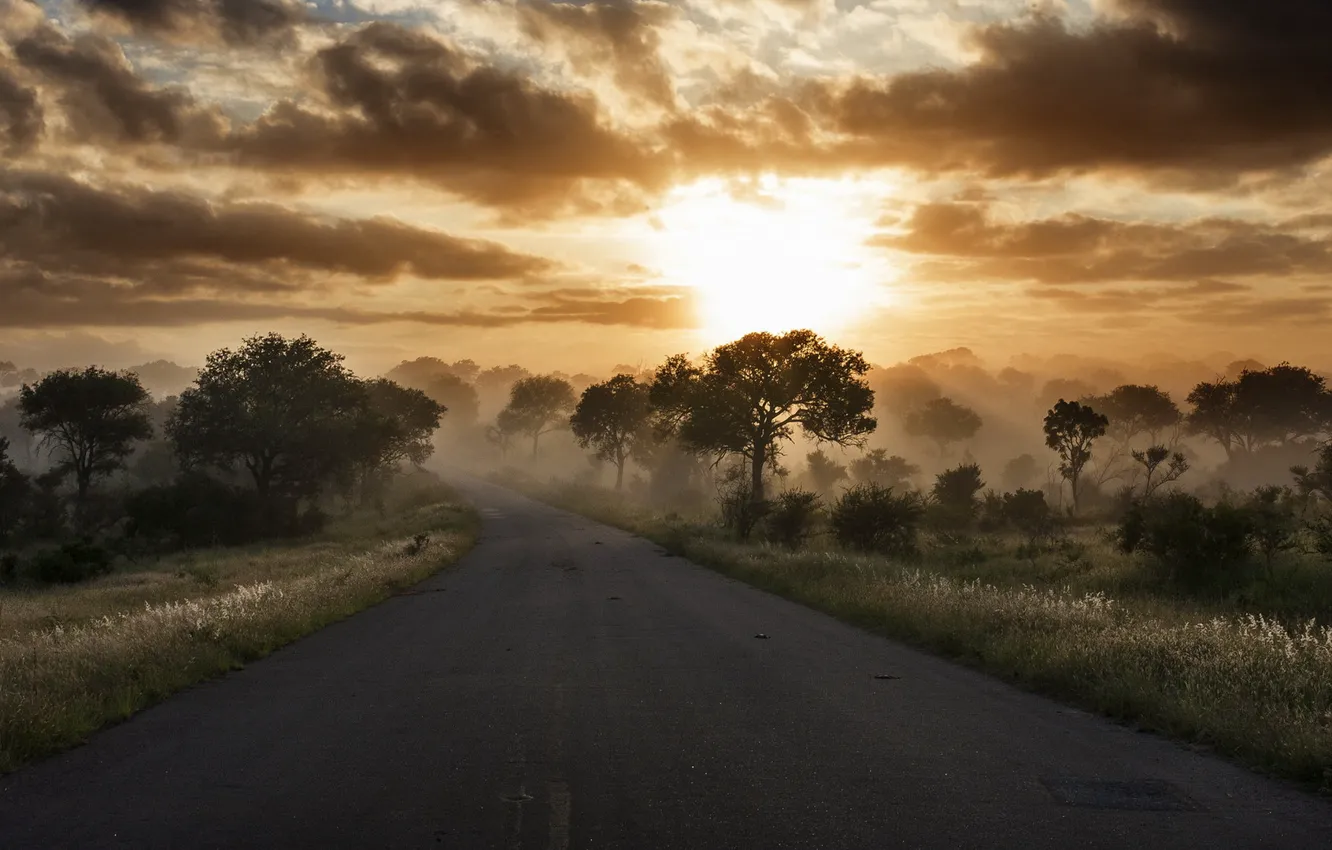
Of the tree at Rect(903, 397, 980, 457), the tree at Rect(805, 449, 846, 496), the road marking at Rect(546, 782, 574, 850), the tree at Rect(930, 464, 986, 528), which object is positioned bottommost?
the tree at Rect(805, 449, 846, 496)

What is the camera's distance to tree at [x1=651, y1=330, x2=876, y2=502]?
53750 mm

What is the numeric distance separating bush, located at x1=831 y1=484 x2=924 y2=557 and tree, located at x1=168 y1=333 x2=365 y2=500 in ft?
105

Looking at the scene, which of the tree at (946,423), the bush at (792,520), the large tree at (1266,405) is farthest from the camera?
the tree at (946,423)

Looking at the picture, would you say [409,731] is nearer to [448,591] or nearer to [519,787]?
[519,787]

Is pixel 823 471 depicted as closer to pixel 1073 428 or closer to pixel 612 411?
pixel 612 411

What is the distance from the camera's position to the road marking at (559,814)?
5.79m

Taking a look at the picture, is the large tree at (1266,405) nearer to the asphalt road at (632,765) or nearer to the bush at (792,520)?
the bush at (792,520)

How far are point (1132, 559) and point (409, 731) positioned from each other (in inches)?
913

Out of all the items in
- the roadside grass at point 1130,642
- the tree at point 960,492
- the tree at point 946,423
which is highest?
the tree at point 946,423

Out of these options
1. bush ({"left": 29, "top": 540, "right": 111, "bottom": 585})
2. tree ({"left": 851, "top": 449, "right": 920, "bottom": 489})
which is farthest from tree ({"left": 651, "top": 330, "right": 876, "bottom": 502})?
tree ({"left": 851, "top": 449, "right": 920, "bottom": 489})

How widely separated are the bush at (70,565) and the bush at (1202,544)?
33767mm

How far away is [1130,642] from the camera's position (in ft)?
38.4

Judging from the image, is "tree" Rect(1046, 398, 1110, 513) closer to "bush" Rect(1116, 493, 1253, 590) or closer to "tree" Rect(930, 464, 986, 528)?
"tree" Rect(930, 464, 986, 528)

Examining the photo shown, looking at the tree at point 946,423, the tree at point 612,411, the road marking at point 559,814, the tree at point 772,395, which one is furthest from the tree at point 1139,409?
the road marking at point 559,814
